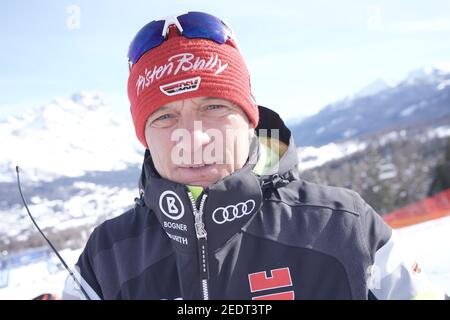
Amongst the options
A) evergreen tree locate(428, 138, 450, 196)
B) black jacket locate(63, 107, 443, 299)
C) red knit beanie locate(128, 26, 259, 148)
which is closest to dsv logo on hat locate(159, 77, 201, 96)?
red knit beanie locate(128, 26, 259, 148)

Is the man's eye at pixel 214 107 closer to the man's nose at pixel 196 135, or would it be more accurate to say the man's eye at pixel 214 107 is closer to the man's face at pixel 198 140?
the man's face at pixel 198 140

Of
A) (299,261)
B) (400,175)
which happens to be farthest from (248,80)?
(400,175)

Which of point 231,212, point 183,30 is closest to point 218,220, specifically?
point 231,212

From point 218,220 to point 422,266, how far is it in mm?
3482

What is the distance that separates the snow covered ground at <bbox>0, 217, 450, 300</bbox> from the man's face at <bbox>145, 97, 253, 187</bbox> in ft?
8.17

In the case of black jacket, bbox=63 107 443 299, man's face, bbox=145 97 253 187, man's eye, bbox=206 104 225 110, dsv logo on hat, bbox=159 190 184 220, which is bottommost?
black jacket, bbox=63 107 443 299

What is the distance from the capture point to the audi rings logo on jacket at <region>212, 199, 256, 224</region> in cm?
143

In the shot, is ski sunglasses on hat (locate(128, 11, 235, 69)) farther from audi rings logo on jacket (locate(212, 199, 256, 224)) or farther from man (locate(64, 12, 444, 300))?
audi rings logo on jacket (locate(212, 199, 256, 224))

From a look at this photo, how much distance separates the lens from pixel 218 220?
1437mm

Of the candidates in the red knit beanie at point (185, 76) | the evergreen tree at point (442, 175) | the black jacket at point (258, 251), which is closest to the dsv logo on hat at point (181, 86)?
the red knit beanie at point (185, 76)

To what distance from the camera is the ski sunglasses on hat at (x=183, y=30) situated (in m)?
1.61

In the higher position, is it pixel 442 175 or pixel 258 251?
pixel 442 175

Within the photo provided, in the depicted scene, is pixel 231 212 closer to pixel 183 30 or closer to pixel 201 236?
pixel 201 236
